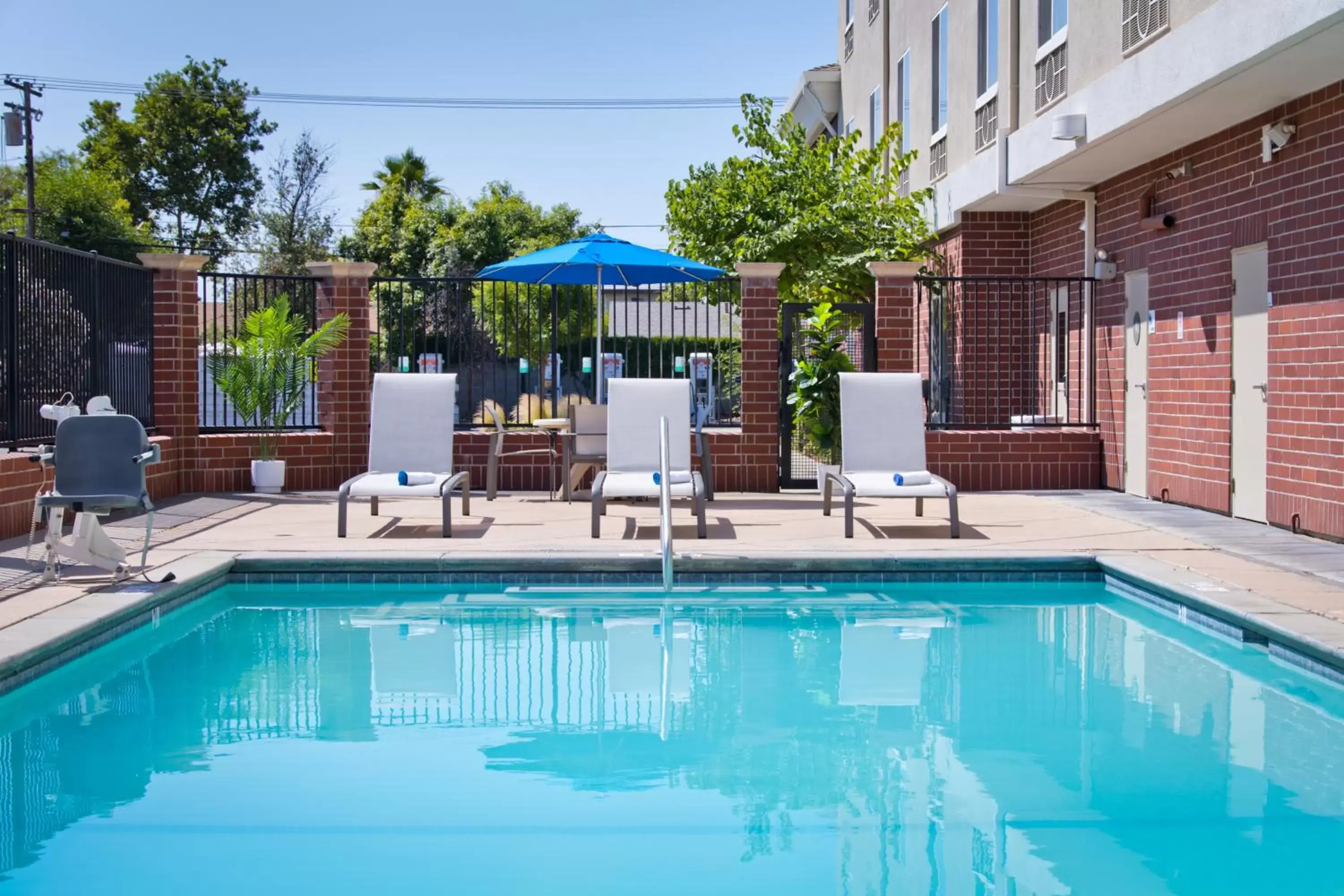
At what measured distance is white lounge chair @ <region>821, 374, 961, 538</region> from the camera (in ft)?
32.6

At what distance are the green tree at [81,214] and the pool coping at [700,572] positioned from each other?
26127 mm

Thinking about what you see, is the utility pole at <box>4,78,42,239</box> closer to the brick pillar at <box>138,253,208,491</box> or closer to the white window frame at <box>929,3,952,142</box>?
the brick pillar at <box>138,253,208,491</box>

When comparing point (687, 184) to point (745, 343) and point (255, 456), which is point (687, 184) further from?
point (255, 456)

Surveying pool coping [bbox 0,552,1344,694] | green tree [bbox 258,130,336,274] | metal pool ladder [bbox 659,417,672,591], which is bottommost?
pool coping [bbox 0,552,1344,694]

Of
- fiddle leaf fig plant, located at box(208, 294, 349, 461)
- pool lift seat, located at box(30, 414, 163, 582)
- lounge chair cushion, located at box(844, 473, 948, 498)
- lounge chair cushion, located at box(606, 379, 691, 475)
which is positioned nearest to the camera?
pool lift seat, located at box(30, 414, 163, 582)

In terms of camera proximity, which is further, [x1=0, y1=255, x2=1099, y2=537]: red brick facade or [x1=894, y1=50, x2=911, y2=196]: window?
[x1=894, y1=50, x2=911, y2=196]: window

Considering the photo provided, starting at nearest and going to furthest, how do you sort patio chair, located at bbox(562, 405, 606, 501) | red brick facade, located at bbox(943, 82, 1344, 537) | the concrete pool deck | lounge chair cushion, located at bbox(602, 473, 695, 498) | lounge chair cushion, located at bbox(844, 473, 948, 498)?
the concrete pool deck
red brick facade, located at bbox(943, 82, 1344, 537)
lounge chair cushion, located at bbox(602, 473, 695, 498)
lounge chair cushion, located at bbox(844, 473, 948, 498)
patio chair, located at bbox(562, 405, 606, 501)

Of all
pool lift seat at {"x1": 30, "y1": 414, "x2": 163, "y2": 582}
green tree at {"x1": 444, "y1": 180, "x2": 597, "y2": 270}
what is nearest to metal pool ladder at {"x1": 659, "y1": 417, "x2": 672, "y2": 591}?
pool lift seat at {"x1": 30, "y1": 414, "x2": 163, "y2": 582}

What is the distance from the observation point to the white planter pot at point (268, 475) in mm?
11828

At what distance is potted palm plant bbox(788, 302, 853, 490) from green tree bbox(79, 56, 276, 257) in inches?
1154

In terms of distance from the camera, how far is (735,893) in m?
3.46

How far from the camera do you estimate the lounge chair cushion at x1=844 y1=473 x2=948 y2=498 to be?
9219 millimetres

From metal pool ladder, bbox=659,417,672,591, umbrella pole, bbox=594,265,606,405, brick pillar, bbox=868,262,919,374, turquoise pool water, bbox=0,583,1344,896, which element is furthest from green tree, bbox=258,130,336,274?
turquoise pool water, bbox=0,583,1344,896

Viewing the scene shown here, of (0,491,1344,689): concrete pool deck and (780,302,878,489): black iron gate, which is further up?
(780,302,878,489): black iron gate
